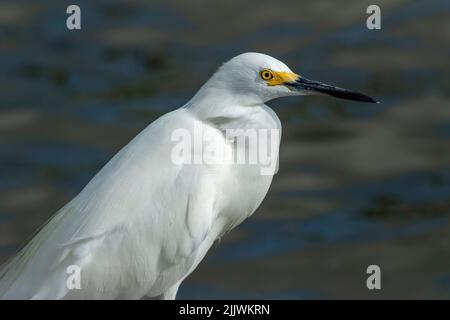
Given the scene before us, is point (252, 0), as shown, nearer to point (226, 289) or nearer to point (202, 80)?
point (202, 80)

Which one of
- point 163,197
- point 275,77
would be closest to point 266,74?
point 275,77

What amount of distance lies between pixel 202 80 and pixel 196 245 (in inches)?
220

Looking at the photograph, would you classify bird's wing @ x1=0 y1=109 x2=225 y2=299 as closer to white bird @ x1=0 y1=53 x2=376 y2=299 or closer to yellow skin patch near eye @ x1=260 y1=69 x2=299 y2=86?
white bird @ x1=0 y1=53 x2=376 y2=299

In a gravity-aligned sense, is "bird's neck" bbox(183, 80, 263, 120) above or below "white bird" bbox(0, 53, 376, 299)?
above

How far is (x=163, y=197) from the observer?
11.0 feet

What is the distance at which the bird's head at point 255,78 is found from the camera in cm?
326

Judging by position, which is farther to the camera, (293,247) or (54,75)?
(54,75)

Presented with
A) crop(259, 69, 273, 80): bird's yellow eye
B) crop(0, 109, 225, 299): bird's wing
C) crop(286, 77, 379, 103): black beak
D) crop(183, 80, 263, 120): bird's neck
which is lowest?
crop(0, 109, 225, 299): bird's wing

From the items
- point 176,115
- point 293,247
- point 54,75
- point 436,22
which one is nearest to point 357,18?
point 436,22

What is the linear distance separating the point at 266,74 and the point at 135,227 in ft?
2.06

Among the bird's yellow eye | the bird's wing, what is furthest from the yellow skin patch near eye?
the bird's wing

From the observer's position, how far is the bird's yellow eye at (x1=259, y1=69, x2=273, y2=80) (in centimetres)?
327
